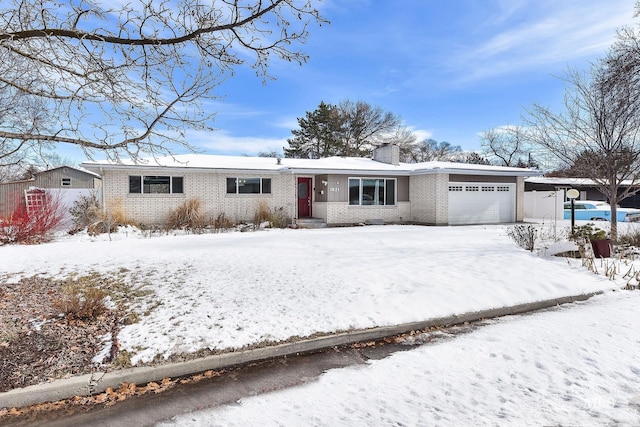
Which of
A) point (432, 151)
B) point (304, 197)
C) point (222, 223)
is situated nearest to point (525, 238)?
point (304, 197)

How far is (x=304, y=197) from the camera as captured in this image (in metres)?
18.3

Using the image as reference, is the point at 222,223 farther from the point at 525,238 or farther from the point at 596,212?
the point at 596,212

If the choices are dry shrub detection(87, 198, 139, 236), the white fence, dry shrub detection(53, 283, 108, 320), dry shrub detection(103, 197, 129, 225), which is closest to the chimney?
the white fence

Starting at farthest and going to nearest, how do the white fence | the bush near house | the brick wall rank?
1. the white fence
2. the brick wall
3. the bush near house

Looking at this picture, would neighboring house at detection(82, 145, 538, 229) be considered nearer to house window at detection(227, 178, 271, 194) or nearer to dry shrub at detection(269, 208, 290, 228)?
house window at detection(227, 178, 271, 194)

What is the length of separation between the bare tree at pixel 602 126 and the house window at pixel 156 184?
1407cm

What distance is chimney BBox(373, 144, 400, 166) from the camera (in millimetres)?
20875

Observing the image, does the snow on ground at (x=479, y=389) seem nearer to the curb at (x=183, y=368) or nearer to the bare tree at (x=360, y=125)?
the curb at (x=183, y=368)

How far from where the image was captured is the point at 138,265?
7.10 m

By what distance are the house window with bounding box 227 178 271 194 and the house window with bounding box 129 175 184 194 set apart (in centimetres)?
216

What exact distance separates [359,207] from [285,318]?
524 inches

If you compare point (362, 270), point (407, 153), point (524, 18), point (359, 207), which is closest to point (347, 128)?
point (407, 153)

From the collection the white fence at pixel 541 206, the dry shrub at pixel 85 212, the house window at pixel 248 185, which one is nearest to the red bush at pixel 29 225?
the dry shrub at pixel 85 212

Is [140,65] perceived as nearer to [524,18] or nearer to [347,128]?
[524,18]
